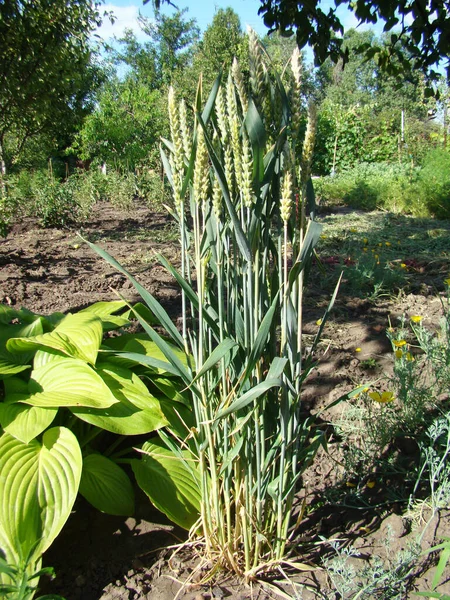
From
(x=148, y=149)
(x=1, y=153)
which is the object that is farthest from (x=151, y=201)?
(x=148, y=149)

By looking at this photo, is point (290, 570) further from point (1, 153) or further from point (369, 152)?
point (369, 152)

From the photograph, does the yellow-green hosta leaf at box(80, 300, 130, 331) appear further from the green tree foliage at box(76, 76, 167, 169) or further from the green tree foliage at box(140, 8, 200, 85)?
the green tree foliage at box(140, 8, 200, 85)

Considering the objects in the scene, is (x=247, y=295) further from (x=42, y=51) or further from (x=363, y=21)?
(x=42, y=51)

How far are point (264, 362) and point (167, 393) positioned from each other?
54cm

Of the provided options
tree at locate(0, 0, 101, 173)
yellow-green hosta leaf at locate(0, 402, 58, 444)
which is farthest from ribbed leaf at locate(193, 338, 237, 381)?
tree at locate(0, 0, 101, 173)

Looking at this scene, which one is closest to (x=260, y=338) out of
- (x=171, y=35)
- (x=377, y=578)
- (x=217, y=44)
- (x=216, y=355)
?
(x=216, y=355)

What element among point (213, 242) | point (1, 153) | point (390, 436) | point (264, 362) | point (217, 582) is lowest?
point (217, 582)

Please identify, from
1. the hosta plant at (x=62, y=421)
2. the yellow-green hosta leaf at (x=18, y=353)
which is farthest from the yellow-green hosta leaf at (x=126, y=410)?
the yellow-green hosta leaf at (x=18, y=353)

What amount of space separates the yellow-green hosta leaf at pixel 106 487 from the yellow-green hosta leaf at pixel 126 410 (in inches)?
6.2

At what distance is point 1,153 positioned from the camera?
8.05 metres

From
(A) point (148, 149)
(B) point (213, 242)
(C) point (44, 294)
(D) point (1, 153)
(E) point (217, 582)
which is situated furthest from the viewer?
(A) point (148, 149)

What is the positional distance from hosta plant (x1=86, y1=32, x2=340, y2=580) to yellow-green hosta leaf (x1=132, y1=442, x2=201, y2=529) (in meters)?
0.02

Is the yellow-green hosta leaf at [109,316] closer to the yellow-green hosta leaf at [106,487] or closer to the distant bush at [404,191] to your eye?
the yellow-green hosta leaf at [106,487]

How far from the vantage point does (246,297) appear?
46.3 inches
